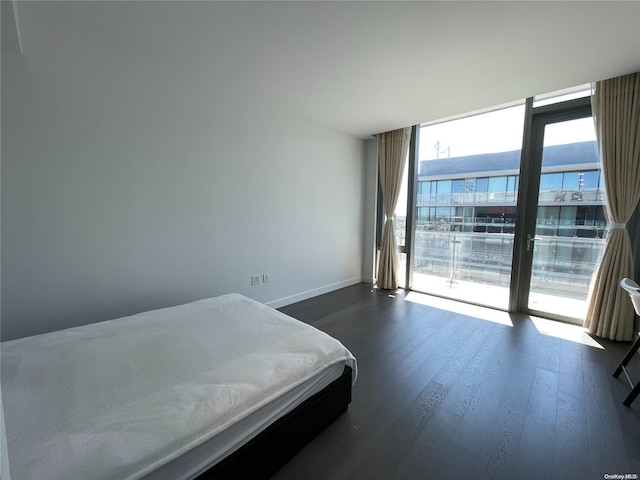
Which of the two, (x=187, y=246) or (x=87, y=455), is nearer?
(x=87, y=455)

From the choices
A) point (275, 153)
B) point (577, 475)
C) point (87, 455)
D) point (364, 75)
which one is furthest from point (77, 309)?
point (577, 475)

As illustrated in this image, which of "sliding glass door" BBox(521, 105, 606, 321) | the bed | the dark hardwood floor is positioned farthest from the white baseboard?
"sliding glass door" BBox(521, 105, 606, 321)

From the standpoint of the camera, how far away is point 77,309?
203 cm

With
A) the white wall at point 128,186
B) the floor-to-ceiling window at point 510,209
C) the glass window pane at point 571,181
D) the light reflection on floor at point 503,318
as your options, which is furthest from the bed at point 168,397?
the glass window pane at point 571,181

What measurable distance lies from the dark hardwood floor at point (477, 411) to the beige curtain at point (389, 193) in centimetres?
153

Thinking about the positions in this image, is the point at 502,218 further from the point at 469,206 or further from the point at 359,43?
the point at 359,43

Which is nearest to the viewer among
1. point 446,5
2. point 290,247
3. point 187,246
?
point 446,5

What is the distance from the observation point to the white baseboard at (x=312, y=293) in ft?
11.4

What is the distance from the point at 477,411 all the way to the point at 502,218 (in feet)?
8.72

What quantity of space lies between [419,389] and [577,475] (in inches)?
32.5

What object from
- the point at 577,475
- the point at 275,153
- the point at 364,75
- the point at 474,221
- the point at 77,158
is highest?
the point at 364,75

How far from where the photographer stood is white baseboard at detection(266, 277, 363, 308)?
11.4 feet

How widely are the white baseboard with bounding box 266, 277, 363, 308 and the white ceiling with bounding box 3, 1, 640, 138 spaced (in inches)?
99.8

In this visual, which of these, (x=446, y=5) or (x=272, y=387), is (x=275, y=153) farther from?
(x=272, y=387)
